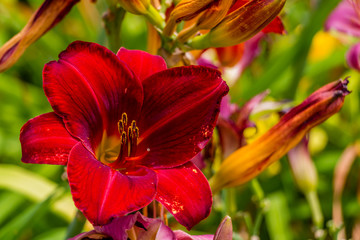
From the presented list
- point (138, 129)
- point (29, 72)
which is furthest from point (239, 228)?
point (29, 72)

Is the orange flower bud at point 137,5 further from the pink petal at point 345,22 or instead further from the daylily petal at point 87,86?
the pink petal at point 345,22

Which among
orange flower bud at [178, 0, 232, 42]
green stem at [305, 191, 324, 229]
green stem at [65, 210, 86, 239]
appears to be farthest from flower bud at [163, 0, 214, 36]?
green stem at [305, 191, 324, 229]

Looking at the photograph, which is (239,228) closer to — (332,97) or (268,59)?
(332,97)

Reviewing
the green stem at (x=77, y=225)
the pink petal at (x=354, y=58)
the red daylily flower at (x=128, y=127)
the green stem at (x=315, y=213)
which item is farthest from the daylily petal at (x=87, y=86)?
the pink petal at (x=354, y=58)

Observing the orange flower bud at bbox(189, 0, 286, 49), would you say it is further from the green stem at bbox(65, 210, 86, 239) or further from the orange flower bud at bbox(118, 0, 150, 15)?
the green stem at bbox(65, 210, 86, 239)

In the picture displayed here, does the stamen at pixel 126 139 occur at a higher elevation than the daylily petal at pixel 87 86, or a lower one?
lower

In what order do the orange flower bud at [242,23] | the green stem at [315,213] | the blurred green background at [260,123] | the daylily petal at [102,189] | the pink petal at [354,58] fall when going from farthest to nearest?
the blurred green background at [260,123] < the pink petal at [354,58] < the green stem at [315,213] < the orange flower bud at [242,23] < the daylily petal at [102,189]
